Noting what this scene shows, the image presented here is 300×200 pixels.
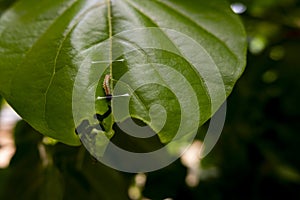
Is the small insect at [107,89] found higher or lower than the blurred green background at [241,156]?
higher

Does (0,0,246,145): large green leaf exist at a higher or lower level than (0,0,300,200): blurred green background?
higher

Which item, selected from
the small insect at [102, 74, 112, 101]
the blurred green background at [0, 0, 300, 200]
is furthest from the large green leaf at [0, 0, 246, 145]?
the blurred green background at [0, 0, 300, 200]

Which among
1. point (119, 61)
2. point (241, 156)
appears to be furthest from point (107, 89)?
point (241, 156)

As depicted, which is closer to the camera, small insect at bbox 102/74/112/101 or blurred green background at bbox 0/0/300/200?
small insect at bbox 102/74/112/101

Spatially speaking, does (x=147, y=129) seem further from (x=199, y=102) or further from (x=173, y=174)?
(x=173, y=174)

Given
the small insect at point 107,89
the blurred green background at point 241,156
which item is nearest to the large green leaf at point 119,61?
the small insect at point 107,89

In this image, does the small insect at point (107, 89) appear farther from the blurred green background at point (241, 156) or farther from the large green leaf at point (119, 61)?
the blurred green background at point (241, 156)

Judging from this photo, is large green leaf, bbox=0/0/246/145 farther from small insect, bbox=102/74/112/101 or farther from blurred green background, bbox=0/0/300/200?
blurred green background, bbox=0/0/300/200
